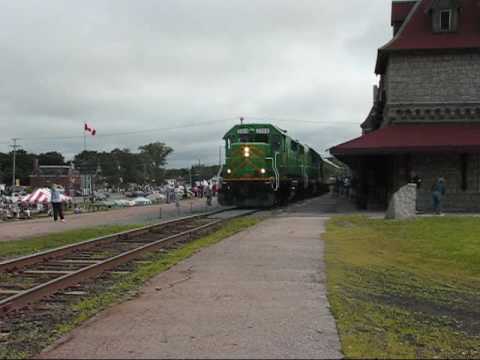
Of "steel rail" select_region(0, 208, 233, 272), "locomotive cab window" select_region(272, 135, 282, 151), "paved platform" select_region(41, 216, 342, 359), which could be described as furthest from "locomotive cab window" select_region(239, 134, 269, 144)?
"paved platform" select_region(41, 216, 342, 359)

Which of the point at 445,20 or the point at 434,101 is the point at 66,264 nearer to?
the point at 434,101

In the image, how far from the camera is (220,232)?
1803cm

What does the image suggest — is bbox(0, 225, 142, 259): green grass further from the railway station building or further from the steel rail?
the railway station building

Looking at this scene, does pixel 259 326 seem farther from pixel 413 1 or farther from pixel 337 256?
pixel 413 1

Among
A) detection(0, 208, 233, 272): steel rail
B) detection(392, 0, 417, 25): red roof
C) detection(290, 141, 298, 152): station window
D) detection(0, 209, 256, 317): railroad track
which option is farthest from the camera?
detection(290, 141, 298, 152): station window

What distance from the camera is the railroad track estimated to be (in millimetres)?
8039

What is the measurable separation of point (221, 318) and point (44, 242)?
1012 cm

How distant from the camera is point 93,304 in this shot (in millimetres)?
7445

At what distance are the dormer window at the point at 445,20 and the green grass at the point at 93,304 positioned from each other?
65.9 ft

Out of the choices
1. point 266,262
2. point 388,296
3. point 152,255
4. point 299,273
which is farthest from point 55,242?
point 388,296

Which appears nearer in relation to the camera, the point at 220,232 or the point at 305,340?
the point at 305,340

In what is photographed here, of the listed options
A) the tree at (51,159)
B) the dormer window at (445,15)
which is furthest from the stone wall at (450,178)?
the tree at (51,159)

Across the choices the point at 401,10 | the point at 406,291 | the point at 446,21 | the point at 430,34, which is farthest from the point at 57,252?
the point at 401,10

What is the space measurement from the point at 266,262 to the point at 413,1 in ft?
82.5
